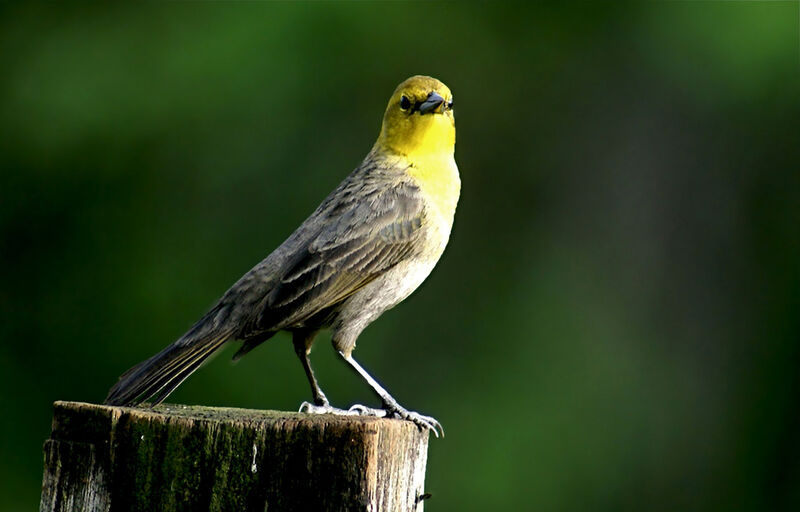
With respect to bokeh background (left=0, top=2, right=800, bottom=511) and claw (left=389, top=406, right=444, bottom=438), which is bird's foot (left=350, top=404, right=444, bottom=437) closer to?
claw (left=389, top=406, right=444, bottom=438)

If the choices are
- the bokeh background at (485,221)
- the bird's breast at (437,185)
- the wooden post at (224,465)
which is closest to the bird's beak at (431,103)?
the bird's breast at (437,185)

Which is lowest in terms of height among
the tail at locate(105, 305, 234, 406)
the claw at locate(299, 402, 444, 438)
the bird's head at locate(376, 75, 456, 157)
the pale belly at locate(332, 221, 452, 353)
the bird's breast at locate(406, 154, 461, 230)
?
the claw at locate(299, 402, 444, 438)

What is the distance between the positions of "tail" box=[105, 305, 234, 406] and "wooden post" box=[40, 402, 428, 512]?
761 mm

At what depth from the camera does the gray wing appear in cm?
562

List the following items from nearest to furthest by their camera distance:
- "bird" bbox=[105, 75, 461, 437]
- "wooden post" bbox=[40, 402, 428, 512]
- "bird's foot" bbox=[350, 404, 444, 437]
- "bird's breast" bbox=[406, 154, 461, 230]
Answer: "wooden post" bbox=[40, 402, 428, 512] < "bird's foot" bbox=[350, 404, 444, 437] < "bird" bbox=[105, 75, 461, 437] < "bird's breast" bbox=[406, 154, 461, 230]

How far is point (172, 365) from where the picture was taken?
16.8 feet

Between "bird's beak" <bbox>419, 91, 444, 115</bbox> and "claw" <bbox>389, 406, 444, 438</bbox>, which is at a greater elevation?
"bird's beak" <bbox>419, 91, 444, 115</bbox>

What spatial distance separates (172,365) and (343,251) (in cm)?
110

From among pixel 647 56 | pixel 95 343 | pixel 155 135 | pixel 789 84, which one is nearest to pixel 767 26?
pixel 789 84

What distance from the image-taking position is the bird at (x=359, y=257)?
18.2 feet

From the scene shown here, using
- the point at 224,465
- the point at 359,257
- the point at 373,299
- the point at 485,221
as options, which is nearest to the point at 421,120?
the point at 359,257

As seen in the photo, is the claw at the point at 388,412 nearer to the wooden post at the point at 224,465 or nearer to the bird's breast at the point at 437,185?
the wooden post at the point at 224,465

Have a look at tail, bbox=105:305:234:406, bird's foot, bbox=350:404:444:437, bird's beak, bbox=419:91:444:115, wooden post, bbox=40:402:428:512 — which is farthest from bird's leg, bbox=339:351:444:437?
bird's beak, bbox=419:91:444:115

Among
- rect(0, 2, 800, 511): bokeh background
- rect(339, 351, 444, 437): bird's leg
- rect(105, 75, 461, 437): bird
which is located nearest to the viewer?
rect(339, 351, 444, 437): bird's leg
